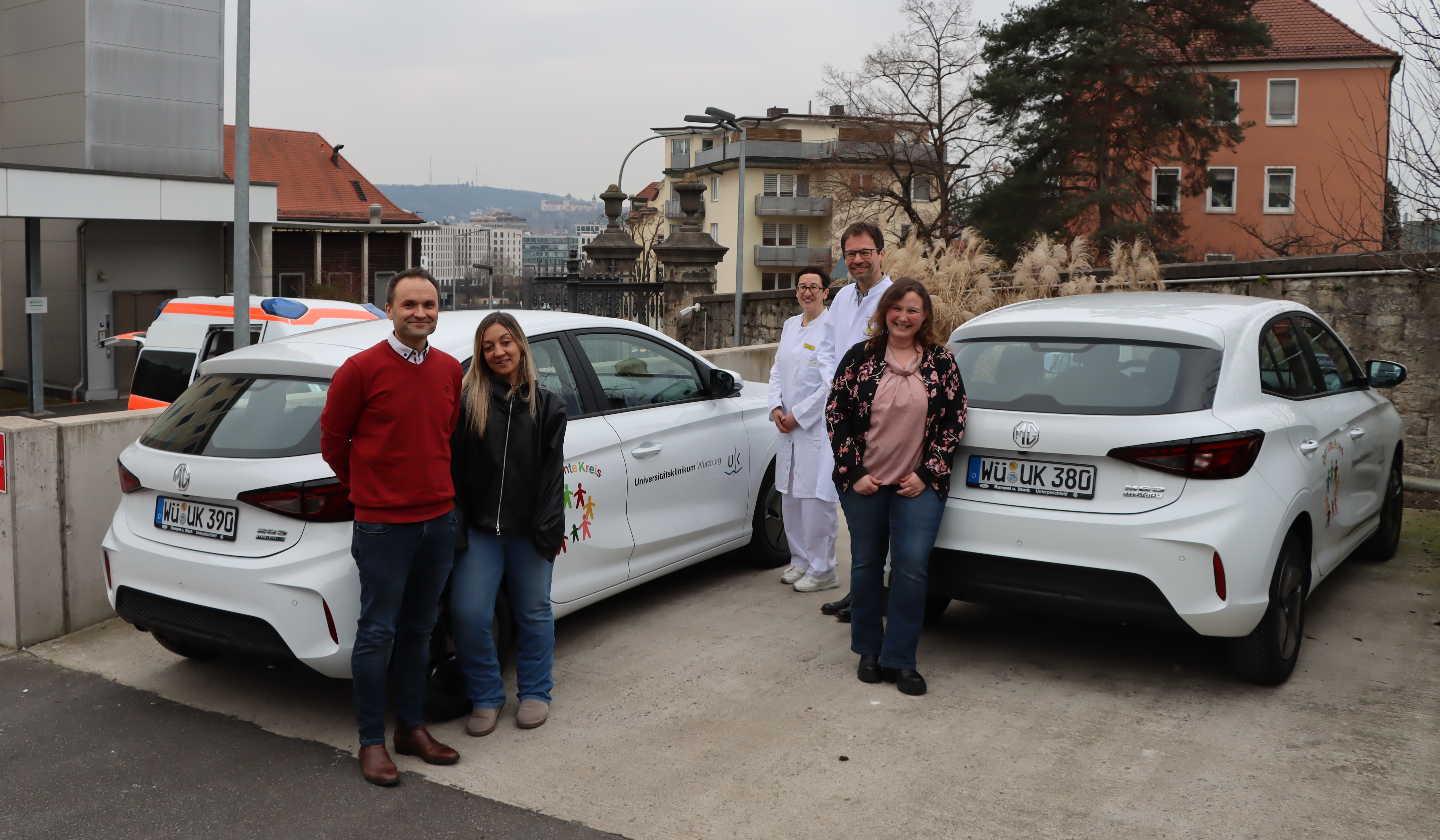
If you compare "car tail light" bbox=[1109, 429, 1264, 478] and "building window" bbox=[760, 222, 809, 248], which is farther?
"building window" bbox=[760, 222, 809, 248]

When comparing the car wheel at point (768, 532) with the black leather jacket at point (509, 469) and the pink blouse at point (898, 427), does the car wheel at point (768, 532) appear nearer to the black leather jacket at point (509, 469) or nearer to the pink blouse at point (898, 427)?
the pink blouse at point (898, 427)

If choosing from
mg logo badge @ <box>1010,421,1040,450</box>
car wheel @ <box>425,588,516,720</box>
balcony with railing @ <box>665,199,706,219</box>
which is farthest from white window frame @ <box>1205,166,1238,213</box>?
car wheel @ <box>425,588,516,720</box>

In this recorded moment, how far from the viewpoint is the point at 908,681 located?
4.89 m

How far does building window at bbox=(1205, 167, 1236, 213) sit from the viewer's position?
165 feet

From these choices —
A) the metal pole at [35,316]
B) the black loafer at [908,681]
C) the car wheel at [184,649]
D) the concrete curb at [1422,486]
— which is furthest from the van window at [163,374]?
the metal pole at [35,316]

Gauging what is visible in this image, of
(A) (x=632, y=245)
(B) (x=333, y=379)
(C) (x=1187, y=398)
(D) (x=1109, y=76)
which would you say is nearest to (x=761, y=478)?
(C) (x=1187, y=398)

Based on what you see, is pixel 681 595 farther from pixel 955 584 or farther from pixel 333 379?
pixel 333 379

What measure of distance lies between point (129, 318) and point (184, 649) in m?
27.9

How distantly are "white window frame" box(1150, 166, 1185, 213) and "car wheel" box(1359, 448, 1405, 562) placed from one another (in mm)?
30363

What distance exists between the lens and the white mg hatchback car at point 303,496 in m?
4.21

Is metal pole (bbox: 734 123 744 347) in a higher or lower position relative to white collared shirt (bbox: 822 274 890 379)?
higher

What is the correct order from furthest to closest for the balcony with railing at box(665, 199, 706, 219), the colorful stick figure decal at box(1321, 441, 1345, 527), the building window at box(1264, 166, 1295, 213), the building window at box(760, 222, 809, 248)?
the balcony with railing at box(665, 199, 706, 219)
the building window at box(760, 222, 809, 248)
the building window at box(1264, 166, 1295, 213)
the colorful stick figure decal at box(1321, 441, 1345, 527)

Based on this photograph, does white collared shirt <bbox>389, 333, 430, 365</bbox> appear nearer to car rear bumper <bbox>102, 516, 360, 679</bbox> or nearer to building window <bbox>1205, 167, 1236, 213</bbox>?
car rear bumper <bbox>102, 516, 360, 679</bbox>

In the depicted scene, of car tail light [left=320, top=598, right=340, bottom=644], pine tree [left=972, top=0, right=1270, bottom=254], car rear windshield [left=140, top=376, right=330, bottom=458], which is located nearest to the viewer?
car tail light [left=320, top=598, right=340, bottom=644]
